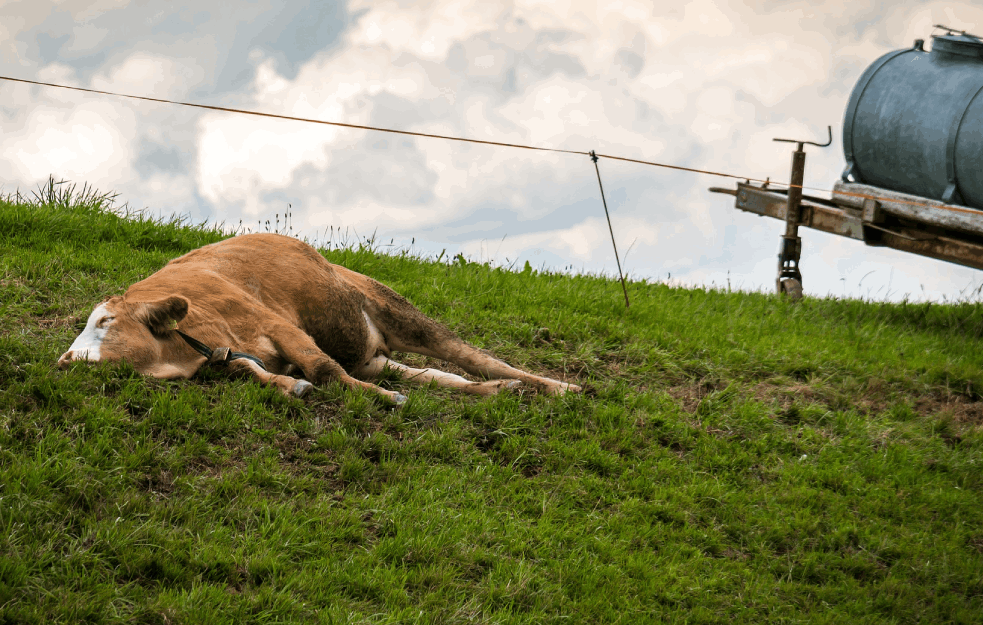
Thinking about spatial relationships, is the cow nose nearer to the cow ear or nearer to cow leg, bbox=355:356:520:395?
the cow ear

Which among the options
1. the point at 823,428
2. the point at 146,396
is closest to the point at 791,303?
the point at 823,428

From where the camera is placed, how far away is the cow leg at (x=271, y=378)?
522 centimetres

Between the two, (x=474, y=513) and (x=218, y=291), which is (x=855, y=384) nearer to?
(x=474, y=513)

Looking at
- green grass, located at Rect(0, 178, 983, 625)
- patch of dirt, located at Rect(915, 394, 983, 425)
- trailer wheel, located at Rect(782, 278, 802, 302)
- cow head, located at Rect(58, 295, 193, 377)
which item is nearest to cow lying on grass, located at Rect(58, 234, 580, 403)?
cow head, located at Rect(58, 295, 193, 377)

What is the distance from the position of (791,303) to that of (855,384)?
2977 mm

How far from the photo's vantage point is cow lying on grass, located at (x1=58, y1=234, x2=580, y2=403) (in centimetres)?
509

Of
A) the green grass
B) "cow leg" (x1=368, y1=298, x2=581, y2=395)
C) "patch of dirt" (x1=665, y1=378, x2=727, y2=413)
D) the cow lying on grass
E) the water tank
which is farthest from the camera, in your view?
the water tank

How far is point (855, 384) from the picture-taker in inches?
310

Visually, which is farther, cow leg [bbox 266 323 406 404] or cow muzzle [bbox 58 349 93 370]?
cow leg [bbox 266 323 406 404]

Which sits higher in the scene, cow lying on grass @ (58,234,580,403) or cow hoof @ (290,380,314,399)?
cow lying on grass @ (58,234,580,403)

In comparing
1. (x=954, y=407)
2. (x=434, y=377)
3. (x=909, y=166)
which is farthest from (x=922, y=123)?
(x=434, y=377)

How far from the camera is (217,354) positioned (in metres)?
5.30

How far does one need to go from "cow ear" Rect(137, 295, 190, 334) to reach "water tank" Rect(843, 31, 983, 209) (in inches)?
349

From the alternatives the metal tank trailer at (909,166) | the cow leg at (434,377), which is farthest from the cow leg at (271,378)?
the metal tank trailer at (909,166)
